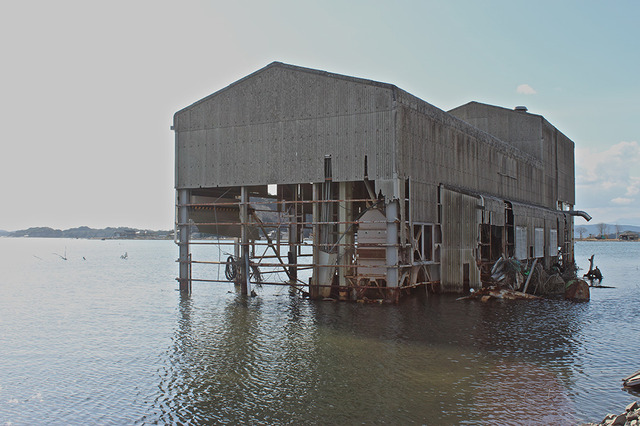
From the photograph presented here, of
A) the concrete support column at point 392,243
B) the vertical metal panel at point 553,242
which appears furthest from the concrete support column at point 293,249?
the vertical metal panel at point 553,242

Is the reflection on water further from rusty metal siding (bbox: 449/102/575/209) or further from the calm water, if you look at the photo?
rusty metal siding (bbox: 449/102/575/209)

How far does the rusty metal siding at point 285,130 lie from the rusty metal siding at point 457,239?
6.81m

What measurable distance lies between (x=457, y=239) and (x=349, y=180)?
336 inches

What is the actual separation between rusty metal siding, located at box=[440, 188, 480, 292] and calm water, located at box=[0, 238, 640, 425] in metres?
2.59

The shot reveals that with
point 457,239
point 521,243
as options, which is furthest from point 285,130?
point 521,243

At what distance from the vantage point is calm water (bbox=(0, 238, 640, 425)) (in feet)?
47.0

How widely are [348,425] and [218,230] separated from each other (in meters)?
29.0

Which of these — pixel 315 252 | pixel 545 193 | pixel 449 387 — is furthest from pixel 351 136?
pixel 545 193

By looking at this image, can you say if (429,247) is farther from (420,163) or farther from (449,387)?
(449,387)

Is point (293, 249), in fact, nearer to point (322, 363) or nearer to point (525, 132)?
point (322, 363)

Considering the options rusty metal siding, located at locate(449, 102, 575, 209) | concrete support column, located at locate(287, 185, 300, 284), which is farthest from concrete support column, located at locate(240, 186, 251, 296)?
rusty metal siding, located at locate(449, 102, 575, 209)

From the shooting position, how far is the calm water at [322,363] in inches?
563

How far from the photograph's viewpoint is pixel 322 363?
18.8 m

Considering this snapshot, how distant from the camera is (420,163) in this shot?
1303 inches
